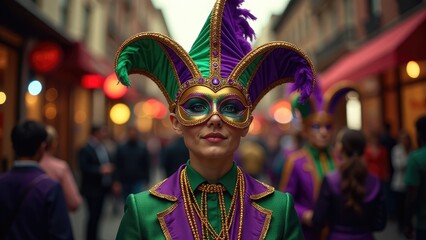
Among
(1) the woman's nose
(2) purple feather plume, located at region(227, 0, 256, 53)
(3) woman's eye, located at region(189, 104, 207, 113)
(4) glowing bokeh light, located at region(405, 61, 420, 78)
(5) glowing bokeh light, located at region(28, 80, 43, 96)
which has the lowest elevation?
(1) the woman's nose

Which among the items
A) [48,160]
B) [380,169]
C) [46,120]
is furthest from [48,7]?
[380,169]

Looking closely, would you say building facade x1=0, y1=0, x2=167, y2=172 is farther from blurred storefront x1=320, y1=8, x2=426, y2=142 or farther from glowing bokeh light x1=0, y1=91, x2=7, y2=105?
blurred storefront x1=320, y1=8, x2=426, y2=142

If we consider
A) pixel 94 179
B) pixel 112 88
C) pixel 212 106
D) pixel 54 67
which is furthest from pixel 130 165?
pixel 212 106

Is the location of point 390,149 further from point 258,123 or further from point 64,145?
point 258,123

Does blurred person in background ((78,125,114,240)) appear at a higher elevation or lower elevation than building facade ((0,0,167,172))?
lower

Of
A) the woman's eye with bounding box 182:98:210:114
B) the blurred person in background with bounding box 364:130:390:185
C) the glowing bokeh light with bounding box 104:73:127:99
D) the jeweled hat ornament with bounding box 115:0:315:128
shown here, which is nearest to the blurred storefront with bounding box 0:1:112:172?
the glowing bokeh light with bounding box 104:73:127:99

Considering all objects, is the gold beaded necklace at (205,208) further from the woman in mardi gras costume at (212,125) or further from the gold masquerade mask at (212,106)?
the gold masquerade mask at (212,106)

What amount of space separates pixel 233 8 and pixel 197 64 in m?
0.42

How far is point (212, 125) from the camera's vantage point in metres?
2.19

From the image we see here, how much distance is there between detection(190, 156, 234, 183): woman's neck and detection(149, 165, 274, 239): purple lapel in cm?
12

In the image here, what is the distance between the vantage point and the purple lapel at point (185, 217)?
2.15m

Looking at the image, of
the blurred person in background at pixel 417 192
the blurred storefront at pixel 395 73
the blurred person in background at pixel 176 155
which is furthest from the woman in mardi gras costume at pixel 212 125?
the blurred storefront at pixel 395 73

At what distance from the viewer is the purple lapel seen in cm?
215

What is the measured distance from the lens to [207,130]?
7.20 ft
